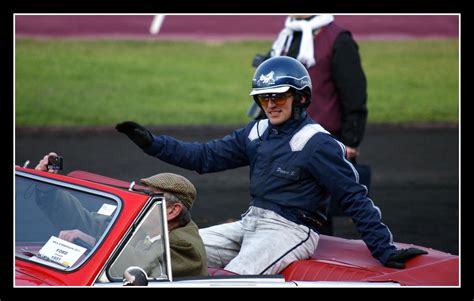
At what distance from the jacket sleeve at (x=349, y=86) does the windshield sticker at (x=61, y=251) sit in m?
3.24

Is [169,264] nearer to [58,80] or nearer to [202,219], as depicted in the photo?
[202,219]

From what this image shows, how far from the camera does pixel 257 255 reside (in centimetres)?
605

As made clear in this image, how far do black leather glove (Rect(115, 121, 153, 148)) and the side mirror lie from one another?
1.52m

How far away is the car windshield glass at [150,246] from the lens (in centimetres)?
522

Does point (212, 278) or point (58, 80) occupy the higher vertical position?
point (58, 80)

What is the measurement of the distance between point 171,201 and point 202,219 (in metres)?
4.55

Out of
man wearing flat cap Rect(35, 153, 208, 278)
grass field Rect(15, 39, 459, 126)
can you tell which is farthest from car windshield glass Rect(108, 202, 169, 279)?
grass field Rect(15, 39, 459, 126)

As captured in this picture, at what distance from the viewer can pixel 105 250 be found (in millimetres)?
5172

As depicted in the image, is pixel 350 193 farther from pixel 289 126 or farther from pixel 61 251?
pixel 61 251

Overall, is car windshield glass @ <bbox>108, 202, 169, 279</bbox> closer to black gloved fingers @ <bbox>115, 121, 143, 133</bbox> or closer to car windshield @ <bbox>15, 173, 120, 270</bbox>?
car windshield @ <bbox>15, 173, 120, 270</bbox>

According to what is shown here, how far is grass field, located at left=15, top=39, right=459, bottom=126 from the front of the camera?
16812 millimetres

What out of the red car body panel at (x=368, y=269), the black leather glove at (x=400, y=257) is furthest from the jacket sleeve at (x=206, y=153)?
the black leather glove at (x=400, y=257)

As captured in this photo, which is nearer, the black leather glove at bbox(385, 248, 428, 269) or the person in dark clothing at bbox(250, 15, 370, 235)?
the black leather glove at bbox(385, 248, 428, 269)

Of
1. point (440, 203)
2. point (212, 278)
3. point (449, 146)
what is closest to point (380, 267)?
point (212, 278)
